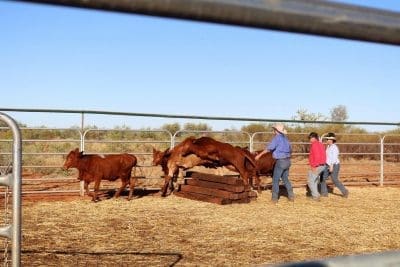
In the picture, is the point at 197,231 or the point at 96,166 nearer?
the point at 197,231

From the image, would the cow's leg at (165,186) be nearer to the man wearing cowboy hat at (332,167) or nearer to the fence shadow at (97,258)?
the man wearing cowboy hat at (332,167)

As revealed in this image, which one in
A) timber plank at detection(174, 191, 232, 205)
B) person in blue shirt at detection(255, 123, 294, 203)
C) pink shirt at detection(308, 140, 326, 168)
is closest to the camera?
timber plank at detection(174, 191, 232, 205)

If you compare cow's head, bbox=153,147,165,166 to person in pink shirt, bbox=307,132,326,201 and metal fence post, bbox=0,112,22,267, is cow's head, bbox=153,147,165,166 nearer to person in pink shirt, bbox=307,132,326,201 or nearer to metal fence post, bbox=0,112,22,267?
person in pink shirt, bbox=307,132,326,201

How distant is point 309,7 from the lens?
0.81 m

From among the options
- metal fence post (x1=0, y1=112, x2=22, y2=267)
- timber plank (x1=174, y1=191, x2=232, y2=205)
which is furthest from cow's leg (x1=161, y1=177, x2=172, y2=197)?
metal fence post (x1=0, y1=112, x2=22, y2=267)

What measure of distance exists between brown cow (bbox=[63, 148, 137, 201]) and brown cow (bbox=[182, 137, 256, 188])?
1452 mm

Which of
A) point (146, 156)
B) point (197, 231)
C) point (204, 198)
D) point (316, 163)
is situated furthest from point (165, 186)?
point (146, 156)

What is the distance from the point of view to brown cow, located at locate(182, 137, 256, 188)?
1273 centimetres

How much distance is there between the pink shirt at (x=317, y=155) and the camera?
43.8ft

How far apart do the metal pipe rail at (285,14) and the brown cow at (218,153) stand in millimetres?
11796

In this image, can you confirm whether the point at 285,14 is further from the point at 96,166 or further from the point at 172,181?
the point at 172,181

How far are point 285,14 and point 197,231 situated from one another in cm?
799

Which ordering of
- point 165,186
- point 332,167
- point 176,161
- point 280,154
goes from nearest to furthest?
point 280,154, point 176,161, point 165,186, point 332,167

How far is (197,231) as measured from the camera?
8.61m
